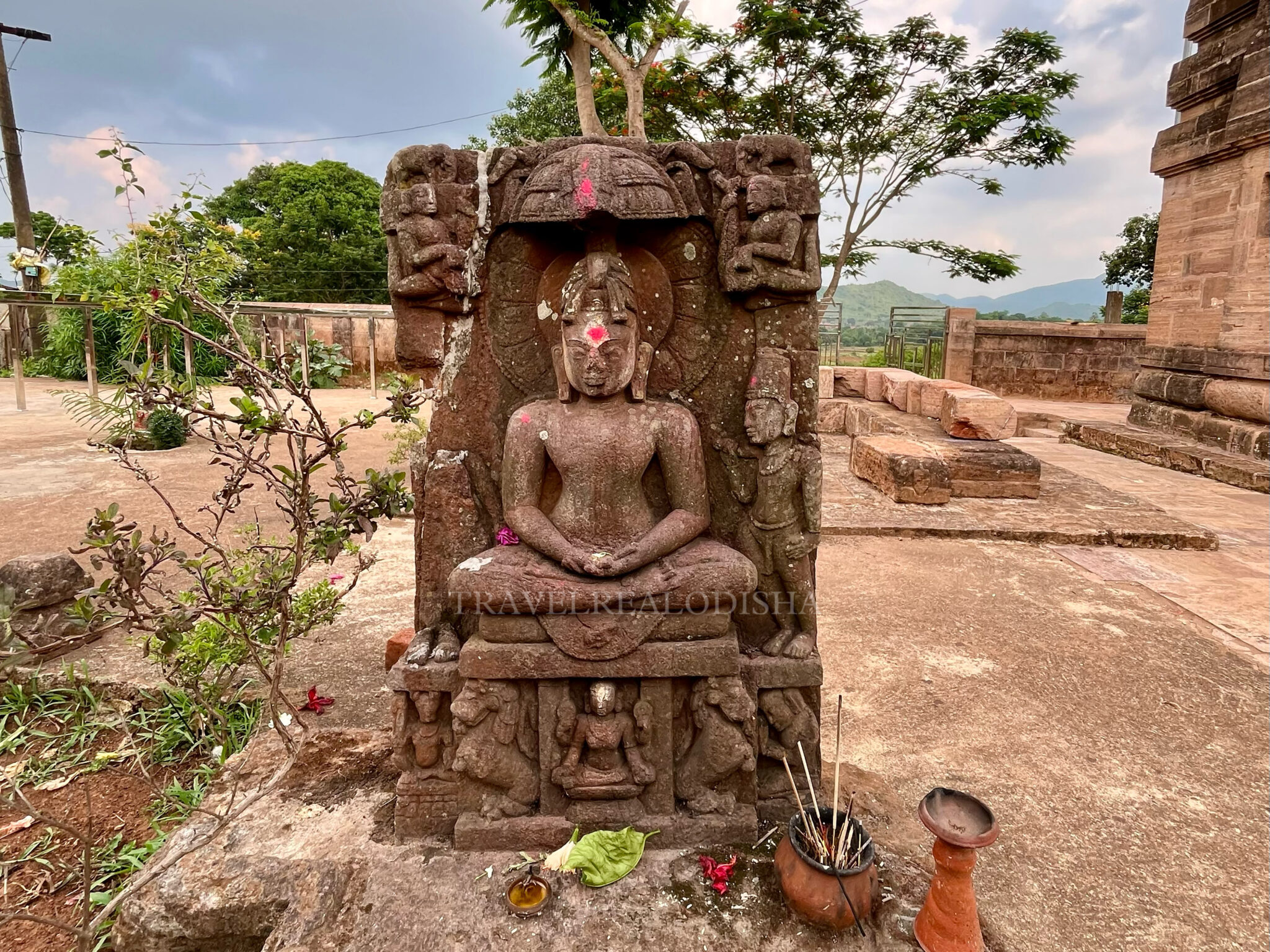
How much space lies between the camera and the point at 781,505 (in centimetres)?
255

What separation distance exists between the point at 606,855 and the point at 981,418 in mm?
7877

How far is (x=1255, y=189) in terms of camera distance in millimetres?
8477

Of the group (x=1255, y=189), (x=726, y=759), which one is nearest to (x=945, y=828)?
(x=726, y=759)

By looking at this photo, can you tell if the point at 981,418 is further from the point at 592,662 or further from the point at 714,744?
the point at 592,662

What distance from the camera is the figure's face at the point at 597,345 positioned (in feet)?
7.84

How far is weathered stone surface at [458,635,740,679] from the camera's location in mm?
2256

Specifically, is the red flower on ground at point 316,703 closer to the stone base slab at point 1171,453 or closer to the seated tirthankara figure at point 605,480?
the seated tirthankara figure at point 605,480

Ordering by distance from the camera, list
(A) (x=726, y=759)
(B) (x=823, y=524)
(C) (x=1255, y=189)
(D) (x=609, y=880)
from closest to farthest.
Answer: (D) (x=609, y=880) < (A) (x=726, y=759) < (B) (x=823, y=524) < (C) (x=1255, y=189)

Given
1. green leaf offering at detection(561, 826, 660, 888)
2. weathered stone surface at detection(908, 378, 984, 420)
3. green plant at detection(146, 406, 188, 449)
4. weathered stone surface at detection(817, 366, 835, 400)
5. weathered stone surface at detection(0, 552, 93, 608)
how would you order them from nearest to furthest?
1. green leaf offering at detection(561, 826, 660, 888)
2. weathered stone surface at detection(0, 552, 93, 608)
3. green plant at detection(146, 406, 188, 449)
4. weathered stone surface at detection(908, 378, 984, 420)
5. weathered stone surface at detection(817, 366, 835, 400)

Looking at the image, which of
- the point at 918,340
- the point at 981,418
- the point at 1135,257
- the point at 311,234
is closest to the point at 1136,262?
the point at 1135,257

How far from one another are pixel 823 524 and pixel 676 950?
4854 mm

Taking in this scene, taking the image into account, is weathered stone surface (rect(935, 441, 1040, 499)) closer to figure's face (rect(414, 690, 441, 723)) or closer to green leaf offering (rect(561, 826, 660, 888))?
green leaf offering (rect(561, 826, 660, 888))

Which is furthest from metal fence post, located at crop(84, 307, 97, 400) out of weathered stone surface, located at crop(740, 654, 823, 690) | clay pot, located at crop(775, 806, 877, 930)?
clay pot, located at crop(775, 806, 877, 930)

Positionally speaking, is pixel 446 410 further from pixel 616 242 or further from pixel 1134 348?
pixel 1134 348
